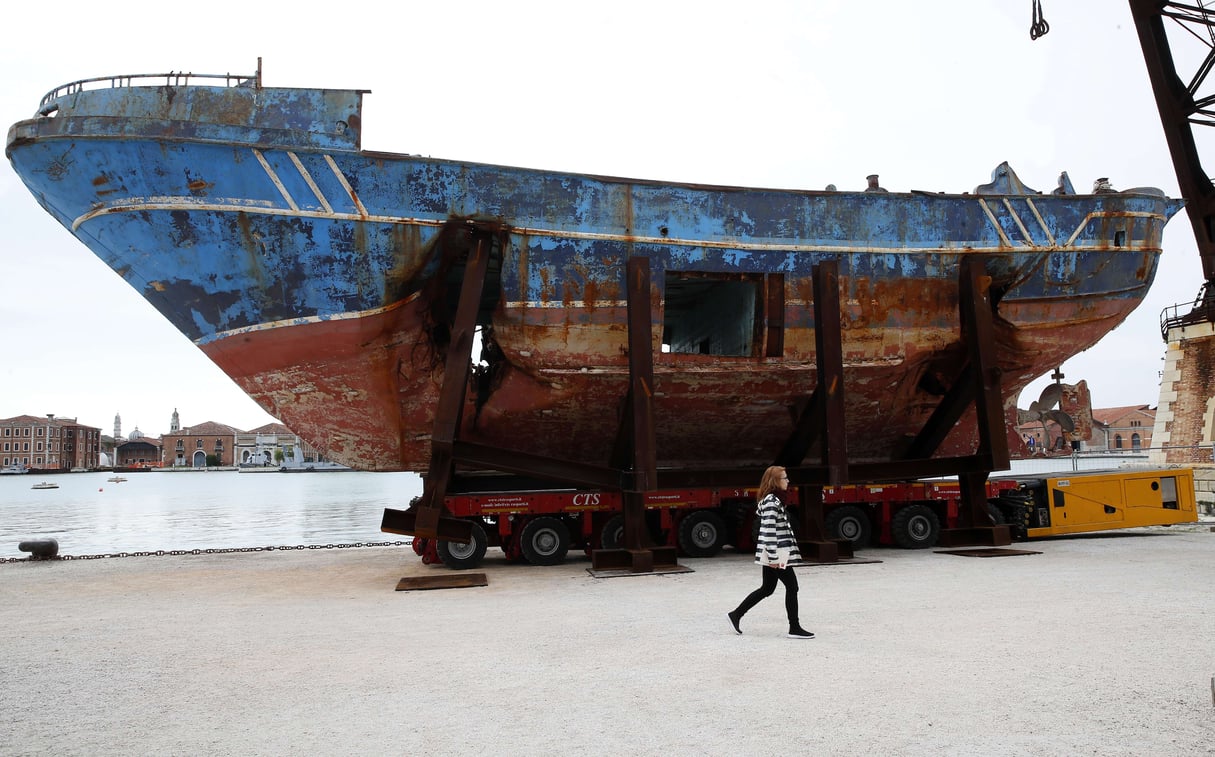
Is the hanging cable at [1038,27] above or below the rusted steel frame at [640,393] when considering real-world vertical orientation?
above

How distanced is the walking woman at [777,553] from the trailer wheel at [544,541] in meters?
5.63

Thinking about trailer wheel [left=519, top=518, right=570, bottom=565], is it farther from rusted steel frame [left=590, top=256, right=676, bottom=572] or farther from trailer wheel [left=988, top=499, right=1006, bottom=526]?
trailer wheel [left=988, top=499, right=1006, bottom=526]

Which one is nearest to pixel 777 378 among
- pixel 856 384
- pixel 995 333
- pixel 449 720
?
pixel 856 384

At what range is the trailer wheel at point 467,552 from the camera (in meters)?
11.4

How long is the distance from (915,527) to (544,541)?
5728mm

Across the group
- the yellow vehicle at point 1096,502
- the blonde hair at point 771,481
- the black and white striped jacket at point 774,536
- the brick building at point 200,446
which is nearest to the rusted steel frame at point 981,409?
the yellow vehicle at point 1096,502

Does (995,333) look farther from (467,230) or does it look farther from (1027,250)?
(467,230)

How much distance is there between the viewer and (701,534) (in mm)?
12188

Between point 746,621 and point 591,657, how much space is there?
5.44 feet

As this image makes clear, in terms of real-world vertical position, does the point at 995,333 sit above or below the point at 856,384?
above

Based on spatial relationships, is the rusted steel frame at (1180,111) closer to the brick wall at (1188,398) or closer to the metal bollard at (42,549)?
the brick wall at (1188,398)

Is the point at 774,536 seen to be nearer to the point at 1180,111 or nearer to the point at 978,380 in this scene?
the point at 978,380

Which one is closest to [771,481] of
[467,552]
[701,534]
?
[701,534]

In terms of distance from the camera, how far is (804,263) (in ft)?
39.5
